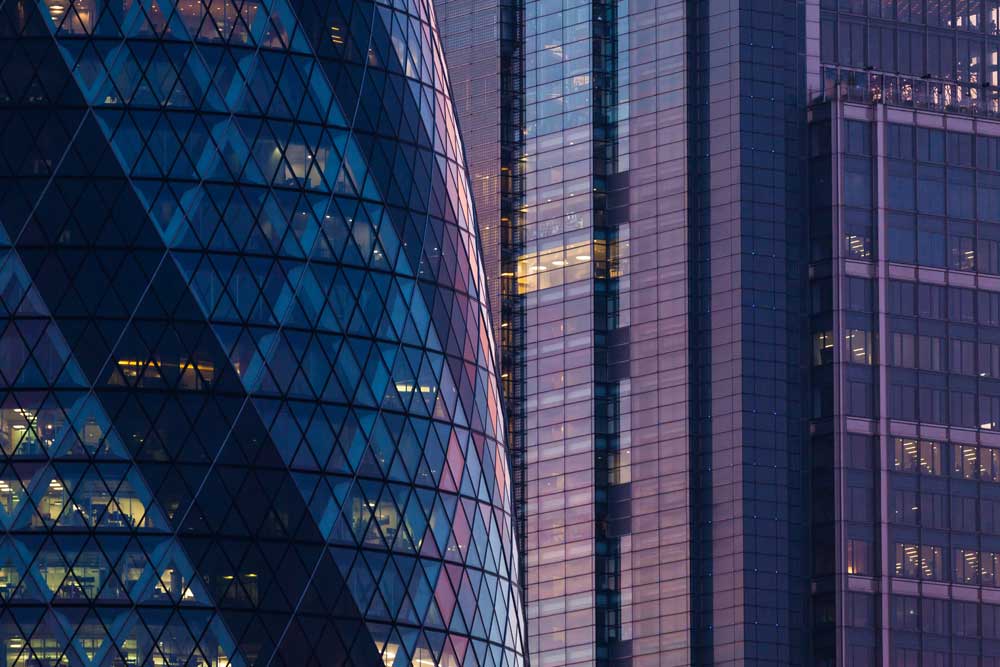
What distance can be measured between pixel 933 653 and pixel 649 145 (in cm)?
3921

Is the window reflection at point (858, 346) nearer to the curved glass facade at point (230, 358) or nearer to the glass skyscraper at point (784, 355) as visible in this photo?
the glass skyscraper at point (784, 355)

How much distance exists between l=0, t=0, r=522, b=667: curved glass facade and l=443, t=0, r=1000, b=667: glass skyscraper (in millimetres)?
78814

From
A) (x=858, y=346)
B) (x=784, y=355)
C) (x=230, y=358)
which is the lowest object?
(x=784, y=355)

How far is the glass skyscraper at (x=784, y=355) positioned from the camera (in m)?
182

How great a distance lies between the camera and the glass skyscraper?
598ft

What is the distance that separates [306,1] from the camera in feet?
344

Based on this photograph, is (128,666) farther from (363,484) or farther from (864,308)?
(864,308)

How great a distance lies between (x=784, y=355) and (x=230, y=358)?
89.9 metres

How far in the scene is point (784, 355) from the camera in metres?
186

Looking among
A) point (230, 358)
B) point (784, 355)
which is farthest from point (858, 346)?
point (230, 358)

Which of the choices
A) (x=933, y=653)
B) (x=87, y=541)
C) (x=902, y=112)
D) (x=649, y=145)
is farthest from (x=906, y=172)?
(x=87, y=541)

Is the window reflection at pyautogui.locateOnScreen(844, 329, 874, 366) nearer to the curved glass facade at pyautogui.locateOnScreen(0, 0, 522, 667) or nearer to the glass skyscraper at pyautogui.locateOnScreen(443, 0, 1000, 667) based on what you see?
the glass skyscraper at pyautogui.locateOnScreen(443, 0, 1000, 667)

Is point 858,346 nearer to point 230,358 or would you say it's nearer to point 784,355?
point 784,355

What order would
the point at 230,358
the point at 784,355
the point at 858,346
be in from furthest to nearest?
the point at 784,355
the point at 858,346
the point at 230,358
